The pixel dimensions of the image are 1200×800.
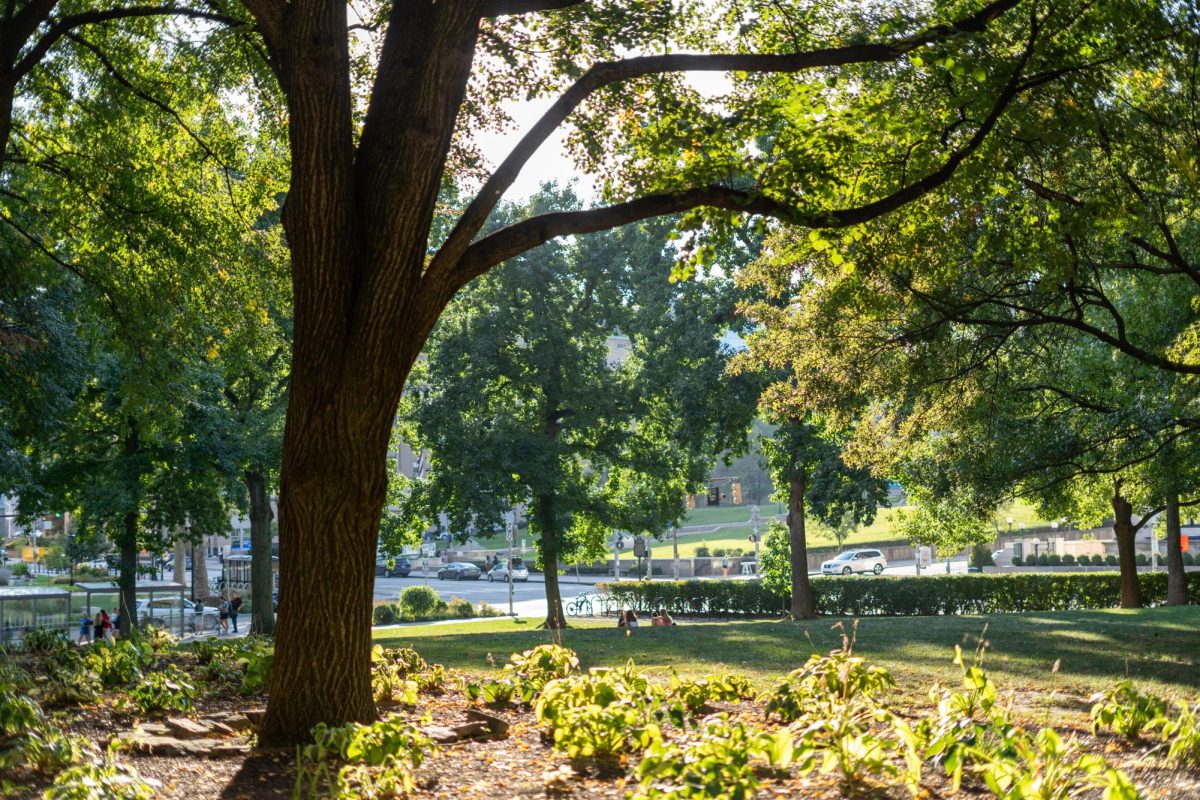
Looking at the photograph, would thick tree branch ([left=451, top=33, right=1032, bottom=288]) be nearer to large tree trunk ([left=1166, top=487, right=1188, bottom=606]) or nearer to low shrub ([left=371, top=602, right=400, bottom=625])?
large tree trunk ([left=1166, top=487, right=1188, bottom=606])

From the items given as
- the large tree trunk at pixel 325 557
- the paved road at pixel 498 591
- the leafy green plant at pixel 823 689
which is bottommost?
the paved road at pixel 498 591

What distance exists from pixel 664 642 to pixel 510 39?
920 cm

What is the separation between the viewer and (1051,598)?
30.7 m

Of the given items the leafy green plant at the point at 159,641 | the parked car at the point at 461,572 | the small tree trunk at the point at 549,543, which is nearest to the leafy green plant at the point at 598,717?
the leafy green plant at the point at 159,641

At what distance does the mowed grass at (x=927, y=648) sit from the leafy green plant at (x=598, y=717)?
2.32m

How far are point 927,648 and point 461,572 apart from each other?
5723 cm

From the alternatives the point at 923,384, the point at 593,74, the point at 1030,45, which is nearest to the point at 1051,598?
the point at 923,384

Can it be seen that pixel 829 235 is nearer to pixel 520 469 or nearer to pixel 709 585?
pixel 520 469

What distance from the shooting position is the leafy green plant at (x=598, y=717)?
6.06 metres

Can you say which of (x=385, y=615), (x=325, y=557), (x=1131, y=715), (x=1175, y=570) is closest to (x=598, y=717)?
(x=325, y=557)

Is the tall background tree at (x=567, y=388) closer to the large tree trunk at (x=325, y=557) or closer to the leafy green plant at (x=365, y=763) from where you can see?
the large tree trunk at (x=325, y=557)

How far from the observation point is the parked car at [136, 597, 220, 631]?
98.2ft

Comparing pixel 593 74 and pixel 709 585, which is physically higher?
pixel 593 74

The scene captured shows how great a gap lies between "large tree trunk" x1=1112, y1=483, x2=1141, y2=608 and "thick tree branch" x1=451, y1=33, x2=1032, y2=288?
22.6 meters
